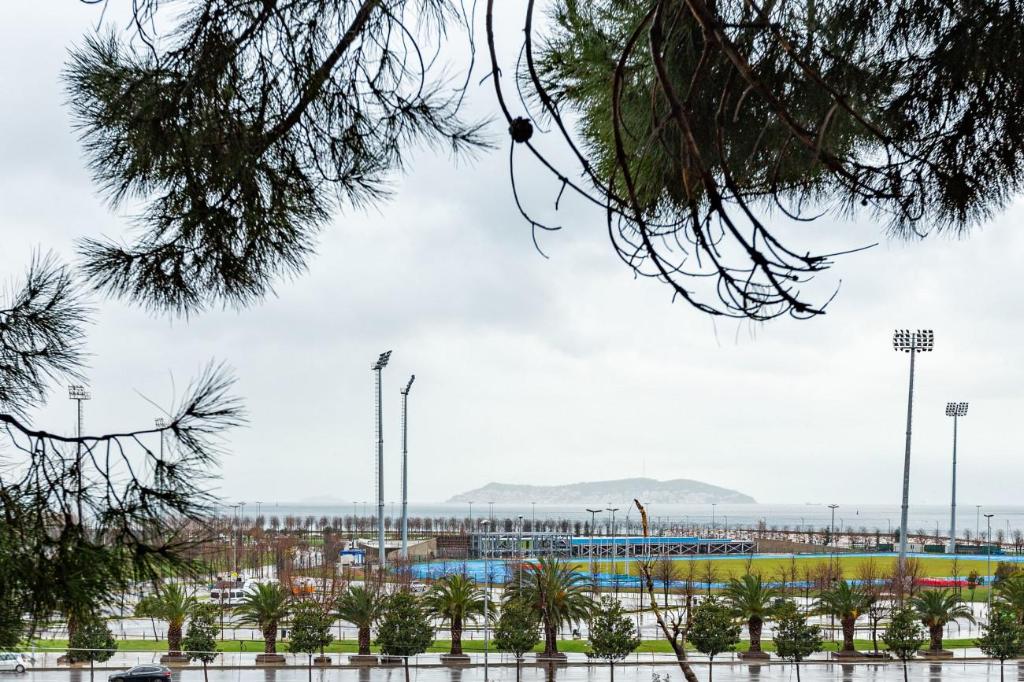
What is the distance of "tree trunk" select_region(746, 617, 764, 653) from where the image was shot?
27047 mm

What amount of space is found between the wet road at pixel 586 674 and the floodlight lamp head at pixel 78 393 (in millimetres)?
21978

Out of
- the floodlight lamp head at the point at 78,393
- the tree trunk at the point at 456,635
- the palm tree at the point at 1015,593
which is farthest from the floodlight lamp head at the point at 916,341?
the floodlight lamp head at the point at 78,393

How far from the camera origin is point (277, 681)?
23.3m

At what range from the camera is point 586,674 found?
24719mm

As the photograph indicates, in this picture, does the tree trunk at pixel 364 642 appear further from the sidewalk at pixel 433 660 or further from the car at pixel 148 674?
the car at pixel 148 674

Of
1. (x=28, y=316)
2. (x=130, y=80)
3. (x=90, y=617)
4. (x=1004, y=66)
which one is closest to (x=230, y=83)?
(x=130, y=80)

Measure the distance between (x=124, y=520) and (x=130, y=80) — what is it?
2.66 feet

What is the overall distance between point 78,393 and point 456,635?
25107mm

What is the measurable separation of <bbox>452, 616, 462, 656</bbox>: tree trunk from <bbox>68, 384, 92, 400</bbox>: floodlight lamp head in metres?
24.3

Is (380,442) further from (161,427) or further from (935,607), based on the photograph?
(161,427)

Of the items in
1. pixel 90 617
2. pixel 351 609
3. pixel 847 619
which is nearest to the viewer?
pixel 90 617

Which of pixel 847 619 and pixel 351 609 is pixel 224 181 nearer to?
pixel 351 609

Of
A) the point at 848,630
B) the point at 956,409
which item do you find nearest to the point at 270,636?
the point at 848,630

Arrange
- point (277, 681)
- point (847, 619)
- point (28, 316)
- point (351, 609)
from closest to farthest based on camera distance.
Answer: point (28, 316)
point (277, 681)
point (351, 609)
point (847, 619)
